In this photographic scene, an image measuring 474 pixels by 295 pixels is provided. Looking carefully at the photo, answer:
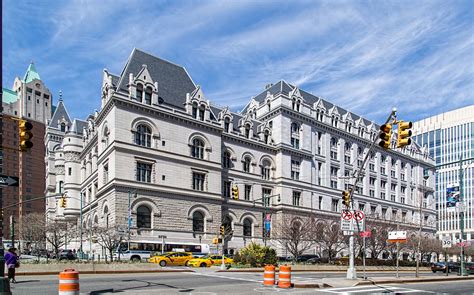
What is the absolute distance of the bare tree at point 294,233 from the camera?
193ft

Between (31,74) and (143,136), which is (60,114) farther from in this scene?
(31,74)

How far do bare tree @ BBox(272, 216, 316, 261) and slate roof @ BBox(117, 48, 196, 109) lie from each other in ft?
75.6

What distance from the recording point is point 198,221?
61.2m

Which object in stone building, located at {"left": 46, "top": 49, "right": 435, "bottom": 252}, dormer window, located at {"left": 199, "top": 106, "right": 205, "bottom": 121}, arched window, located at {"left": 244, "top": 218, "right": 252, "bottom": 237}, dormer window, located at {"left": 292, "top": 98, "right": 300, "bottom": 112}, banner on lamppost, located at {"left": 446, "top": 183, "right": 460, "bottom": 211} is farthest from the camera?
dormer window, located at {"left": 292, "top": 98, "right": 300, "bottom": 112}

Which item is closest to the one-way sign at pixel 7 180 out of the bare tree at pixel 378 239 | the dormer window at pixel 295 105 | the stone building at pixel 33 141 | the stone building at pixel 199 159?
the stone building at pixel 199 159

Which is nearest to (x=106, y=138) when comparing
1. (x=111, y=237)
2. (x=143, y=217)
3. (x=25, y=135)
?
(x=143, y=217)

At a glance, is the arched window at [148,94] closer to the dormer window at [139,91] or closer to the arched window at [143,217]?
the dormer window at [139,91]

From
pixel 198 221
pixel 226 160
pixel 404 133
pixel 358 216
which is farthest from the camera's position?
pixel 226 160

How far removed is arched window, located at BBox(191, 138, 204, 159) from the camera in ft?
205

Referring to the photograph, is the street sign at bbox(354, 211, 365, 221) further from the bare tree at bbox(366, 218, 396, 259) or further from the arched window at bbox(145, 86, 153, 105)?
the bare tree at bbox(366, 218, 396, 259)

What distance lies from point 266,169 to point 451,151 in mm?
99616

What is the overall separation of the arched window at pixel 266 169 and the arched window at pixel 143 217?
23.4 meters

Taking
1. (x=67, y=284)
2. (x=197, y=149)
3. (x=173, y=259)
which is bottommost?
(x=173, y=259)

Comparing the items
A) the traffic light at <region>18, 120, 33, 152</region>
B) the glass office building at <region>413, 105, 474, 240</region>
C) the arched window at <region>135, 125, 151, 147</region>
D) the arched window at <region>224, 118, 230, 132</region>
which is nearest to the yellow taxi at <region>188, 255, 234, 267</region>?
the arched window at <region>135, 125, 151, 147</region>
